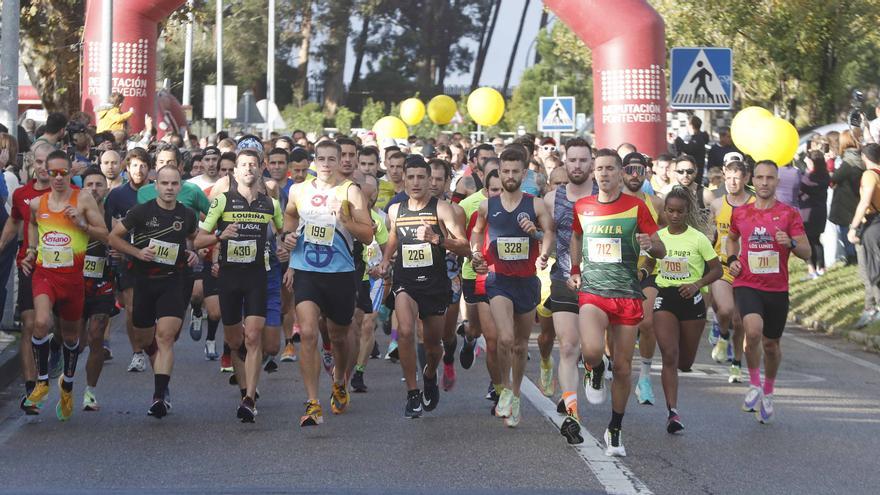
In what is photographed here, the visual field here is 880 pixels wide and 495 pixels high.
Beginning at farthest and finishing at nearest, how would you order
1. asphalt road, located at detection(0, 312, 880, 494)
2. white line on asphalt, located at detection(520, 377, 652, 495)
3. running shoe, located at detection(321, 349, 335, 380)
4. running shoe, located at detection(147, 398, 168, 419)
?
running shoe, located at detection(321, 349, 335, 380)
running shoe, located at detection(147, 398, 168, 419)
asphalt road, located at detection(0, 312, 880, 494)
white line on asphalt, located at detection(520, 377, 652, 495)

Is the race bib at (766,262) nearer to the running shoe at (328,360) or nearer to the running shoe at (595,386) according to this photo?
the running shoe at (595,386)

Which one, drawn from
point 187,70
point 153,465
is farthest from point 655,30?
point 187,70

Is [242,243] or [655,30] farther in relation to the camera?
[655,30]

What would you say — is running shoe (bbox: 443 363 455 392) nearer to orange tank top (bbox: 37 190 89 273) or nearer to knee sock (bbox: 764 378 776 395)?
knee sock (bbox: 764 378 776 395)

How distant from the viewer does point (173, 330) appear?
10680 mm

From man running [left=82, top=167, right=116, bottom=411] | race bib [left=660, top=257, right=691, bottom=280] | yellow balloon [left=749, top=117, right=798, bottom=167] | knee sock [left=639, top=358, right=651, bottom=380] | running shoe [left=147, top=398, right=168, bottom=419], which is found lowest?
running shoe [left=147, top=398, right=168, bottom=419]

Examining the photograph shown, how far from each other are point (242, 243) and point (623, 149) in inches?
252

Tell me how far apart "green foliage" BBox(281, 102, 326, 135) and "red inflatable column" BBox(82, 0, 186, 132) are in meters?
33.9

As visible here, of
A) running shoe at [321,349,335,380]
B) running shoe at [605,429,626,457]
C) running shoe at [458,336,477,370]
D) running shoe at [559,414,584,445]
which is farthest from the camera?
running shoe at [458,336,477,370]

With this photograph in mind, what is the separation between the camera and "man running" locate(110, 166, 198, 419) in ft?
34.9

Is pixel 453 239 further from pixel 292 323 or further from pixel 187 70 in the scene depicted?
pixel 187 70

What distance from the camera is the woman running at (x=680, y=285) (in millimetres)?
10758

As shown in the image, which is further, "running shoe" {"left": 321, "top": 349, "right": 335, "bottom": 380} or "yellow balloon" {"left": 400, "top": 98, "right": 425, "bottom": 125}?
"yellow balloon" {"left": 400, "top": 98, "right": 425, "bottom": 125}

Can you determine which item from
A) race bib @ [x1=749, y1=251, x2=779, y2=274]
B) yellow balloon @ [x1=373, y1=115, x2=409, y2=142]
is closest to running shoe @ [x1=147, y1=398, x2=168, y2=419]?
race bib @ [x1=749, y1=251, x2=779, y2=274]
